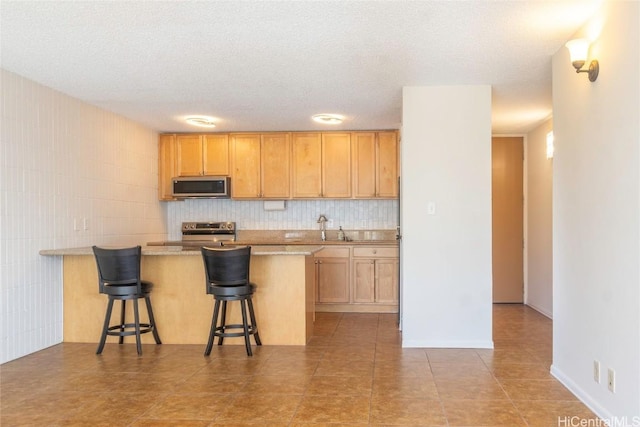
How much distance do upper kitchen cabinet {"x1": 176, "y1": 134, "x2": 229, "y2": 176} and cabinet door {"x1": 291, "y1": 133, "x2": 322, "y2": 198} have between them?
0.95 m

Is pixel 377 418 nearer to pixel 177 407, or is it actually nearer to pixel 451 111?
pixel 177 407

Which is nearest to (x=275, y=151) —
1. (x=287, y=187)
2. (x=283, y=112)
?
(x=287, y=187)

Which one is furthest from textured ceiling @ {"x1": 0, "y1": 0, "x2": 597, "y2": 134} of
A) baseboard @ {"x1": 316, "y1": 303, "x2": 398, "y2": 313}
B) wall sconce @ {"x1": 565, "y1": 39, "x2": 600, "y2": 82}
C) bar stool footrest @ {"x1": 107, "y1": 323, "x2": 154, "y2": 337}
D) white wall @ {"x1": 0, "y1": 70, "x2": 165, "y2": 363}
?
baseboard @ {"x1": 316, "y1": 303, "x2": 398, "y2": 313}

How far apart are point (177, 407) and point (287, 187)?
4088 mm

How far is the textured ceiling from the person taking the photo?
116 inches

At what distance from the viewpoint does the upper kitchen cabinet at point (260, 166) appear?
22.5 ft

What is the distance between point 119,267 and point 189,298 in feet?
2.44

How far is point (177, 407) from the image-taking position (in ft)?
10.2

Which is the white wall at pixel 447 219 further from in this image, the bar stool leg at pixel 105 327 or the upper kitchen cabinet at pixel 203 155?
the upper kitchen cabinet at pixel 203 155

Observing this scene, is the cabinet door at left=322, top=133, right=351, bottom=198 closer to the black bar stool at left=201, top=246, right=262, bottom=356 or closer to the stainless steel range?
the stainless steel range

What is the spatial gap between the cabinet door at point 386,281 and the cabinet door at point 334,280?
1.27ft

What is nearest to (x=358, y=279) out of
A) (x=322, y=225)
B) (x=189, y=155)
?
(x=322, y=225)

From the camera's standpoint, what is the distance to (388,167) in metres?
6.70

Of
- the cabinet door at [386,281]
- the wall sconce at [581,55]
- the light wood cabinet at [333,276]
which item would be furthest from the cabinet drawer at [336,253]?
the wall sconce at [581,55]
